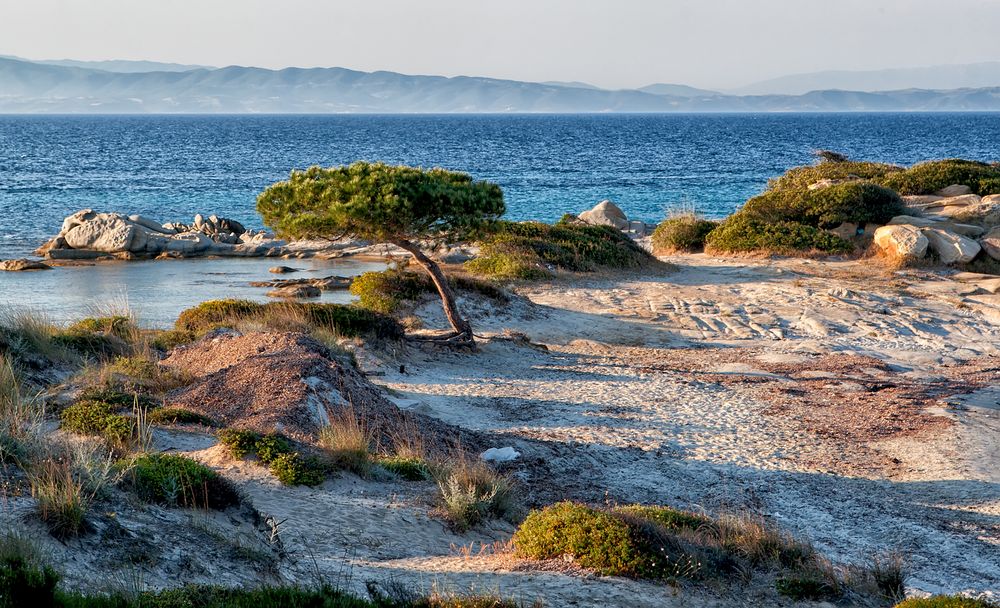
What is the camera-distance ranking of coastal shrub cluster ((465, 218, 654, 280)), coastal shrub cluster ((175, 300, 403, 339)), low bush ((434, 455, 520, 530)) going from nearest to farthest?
low bush ((434, 455, 520, 530)) → coastal shrub cluster ((175, 300, 403, 339)) → coastal shrub cluster ((465, 218, 654, 280))

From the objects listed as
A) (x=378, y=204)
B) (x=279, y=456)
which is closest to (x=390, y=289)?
(x=378, y=204)

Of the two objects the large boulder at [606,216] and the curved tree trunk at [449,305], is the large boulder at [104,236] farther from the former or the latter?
the curved tree trunk at [449,305]

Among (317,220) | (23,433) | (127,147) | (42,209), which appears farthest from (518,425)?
(127,147)

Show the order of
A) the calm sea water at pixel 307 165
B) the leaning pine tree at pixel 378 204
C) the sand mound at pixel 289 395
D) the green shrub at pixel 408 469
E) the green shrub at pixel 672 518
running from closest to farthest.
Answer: the green shrub at pixel 672 518
the green shrub at pixel 408 469
the sand mound at pixel 289 395
the leaning pine tree at pixel 378 204
the calm sea water at pixel 307 165

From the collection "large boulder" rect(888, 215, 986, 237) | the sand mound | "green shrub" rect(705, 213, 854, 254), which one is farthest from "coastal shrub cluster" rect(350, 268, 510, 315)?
"large boulder" rect(888, 215, 986, 237)

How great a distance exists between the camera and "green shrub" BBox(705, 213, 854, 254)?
2634 cm

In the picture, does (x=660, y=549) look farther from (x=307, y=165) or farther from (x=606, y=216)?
(x=307, y=165)

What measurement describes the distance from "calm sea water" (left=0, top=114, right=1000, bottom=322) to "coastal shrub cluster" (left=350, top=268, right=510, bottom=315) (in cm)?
498

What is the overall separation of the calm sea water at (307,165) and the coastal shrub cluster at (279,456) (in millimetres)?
11598

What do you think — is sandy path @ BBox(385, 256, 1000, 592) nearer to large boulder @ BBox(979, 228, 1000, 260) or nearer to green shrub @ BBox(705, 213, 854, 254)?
green shrub @ BBox(705, 213, 854, 254)

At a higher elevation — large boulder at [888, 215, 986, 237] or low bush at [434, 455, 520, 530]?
large boulder at [888, 215, 986, 237]

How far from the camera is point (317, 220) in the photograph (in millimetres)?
15398

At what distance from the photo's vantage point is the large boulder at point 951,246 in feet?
80.7

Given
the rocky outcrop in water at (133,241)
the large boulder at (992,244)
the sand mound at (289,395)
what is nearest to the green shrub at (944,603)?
the sand mound at (289,395)
